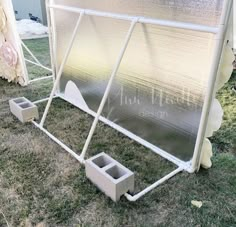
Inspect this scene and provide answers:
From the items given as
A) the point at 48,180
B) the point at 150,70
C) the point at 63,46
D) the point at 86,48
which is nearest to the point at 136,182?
the point at 48,180

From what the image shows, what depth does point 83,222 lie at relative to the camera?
A: 1183 mm

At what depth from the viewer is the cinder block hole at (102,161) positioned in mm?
1401

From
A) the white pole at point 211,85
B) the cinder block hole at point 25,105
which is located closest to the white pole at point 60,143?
the cinder block hole at point 25,105

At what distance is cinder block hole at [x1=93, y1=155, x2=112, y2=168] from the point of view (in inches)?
55.1

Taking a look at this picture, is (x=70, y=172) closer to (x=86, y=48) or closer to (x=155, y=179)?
(x=155, y=179)

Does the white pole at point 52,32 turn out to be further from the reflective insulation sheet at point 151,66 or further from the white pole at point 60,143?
the white pole at point 60,143

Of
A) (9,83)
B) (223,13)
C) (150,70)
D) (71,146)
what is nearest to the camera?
(223,13)

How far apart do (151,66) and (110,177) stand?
657 mm

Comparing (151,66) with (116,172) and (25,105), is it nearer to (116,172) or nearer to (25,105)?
(116,172)

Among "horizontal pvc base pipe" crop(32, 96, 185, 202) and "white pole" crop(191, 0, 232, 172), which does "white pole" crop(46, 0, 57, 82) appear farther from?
"white pole" crop(191, 0, 232, 172)

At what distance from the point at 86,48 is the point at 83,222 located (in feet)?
4.02

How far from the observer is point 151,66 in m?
1.54

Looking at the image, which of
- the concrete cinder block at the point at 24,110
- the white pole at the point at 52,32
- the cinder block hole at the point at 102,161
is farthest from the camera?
the white pole at the point at 52,32

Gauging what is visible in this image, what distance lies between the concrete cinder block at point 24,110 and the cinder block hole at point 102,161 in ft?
2.55
